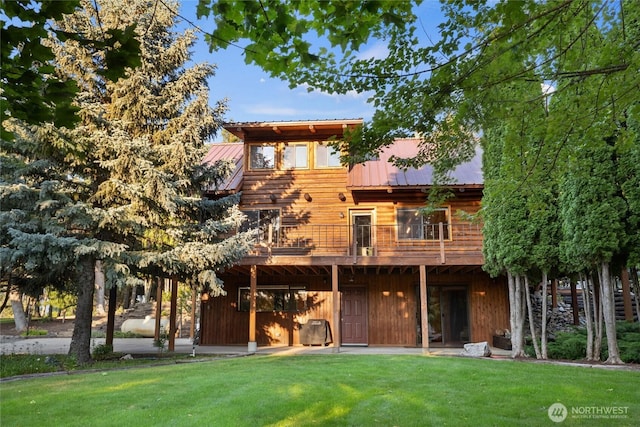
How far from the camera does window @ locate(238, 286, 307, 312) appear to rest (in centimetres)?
1520

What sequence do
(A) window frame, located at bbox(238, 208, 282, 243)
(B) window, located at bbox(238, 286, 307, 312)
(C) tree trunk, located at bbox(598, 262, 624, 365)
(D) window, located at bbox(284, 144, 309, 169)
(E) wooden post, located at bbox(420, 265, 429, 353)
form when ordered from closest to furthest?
(C) tree trunk, located at bbox(598, 262, 624, 365)
(E) wooden post, located at bbox(420, 265, 429, 353)
(A) window frame, located at bbox(238, 208, 282, 243)
(B) window, located at bbox(238, 286, 307, 312)
(D) window, located at bbox(284, 144, 309, 169)

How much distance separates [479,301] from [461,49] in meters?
12.5

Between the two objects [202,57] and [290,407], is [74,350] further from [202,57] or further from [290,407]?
[202,57]

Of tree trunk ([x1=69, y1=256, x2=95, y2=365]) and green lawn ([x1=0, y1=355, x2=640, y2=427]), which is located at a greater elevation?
tree trunk ([x1=69, y1=256, x2=95, y2=365])

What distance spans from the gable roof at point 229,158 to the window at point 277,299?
3.62 meters

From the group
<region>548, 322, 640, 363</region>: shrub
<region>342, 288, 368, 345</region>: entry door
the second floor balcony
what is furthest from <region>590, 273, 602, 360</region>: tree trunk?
<region>342, 288, 368, 345</region>: entry door

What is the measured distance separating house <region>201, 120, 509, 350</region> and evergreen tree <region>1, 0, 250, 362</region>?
3140mm

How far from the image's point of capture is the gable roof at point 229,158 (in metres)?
14.5

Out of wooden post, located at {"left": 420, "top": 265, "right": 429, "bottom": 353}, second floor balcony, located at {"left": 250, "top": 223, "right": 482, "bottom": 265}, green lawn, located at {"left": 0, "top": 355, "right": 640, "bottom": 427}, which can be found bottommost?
green lawn, located at {"left": 0, "top": 355, "right": 640, "bottom": 427}

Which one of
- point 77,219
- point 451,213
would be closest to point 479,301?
point 451,213

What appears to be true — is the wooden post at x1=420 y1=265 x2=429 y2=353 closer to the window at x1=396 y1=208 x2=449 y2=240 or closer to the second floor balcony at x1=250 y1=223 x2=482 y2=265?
the second floor balcony at x1=250 y1=223 x2=482 y2=265

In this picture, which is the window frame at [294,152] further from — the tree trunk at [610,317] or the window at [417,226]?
the tree trunk at [610,317]

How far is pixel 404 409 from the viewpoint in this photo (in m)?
5.21

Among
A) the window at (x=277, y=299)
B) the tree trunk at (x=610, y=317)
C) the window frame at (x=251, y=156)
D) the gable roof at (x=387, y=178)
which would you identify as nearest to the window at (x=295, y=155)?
the window frame at (x=251, y=156)
